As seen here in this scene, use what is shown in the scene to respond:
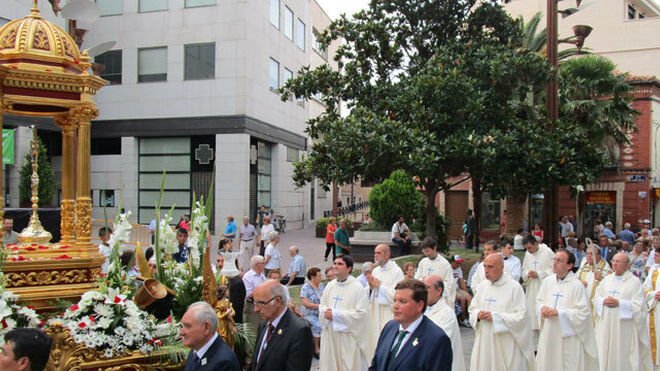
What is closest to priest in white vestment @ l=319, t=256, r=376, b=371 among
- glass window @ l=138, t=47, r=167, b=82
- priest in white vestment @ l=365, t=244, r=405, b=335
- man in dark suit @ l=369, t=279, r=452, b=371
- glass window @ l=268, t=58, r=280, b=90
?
priest in white vestment @ l=365, t=244, r=405, b=335

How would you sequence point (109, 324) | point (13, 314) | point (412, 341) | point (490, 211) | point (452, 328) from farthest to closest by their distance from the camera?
point (490, 211) → point (452, 328) → point (109, 324) → point (13, 314) → point (412, 341)

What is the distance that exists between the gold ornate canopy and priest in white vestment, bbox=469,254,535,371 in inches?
186

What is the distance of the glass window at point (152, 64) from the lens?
29.6 meters

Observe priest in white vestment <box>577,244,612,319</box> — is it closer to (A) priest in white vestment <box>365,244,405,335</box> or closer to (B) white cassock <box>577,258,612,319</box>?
(B) white cassock <box>577,258,612,319</box>

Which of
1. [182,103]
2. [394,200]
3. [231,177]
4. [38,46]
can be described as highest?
[182,103]

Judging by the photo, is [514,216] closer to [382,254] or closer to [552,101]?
[552,101]

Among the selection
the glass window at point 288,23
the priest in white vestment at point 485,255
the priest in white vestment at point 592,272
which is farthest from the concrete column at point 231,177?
the priest in white vestment at point 592,272

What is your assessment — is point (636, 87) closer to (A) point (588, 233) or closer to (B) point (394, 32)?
(A) point (588, 233)

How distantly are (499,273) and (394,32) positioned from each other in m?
10.4

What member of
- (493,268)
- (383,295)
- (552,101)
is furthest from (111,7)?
(493,268)

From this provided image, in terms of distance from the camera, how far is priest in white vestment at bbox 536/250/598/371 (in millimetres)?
7438

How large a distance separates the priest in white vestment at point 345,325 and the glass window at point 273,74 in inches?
→ 1000

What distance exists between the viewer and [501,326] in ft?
22.8

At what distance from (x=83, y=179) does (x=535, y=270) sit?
→ 847 centimetres
